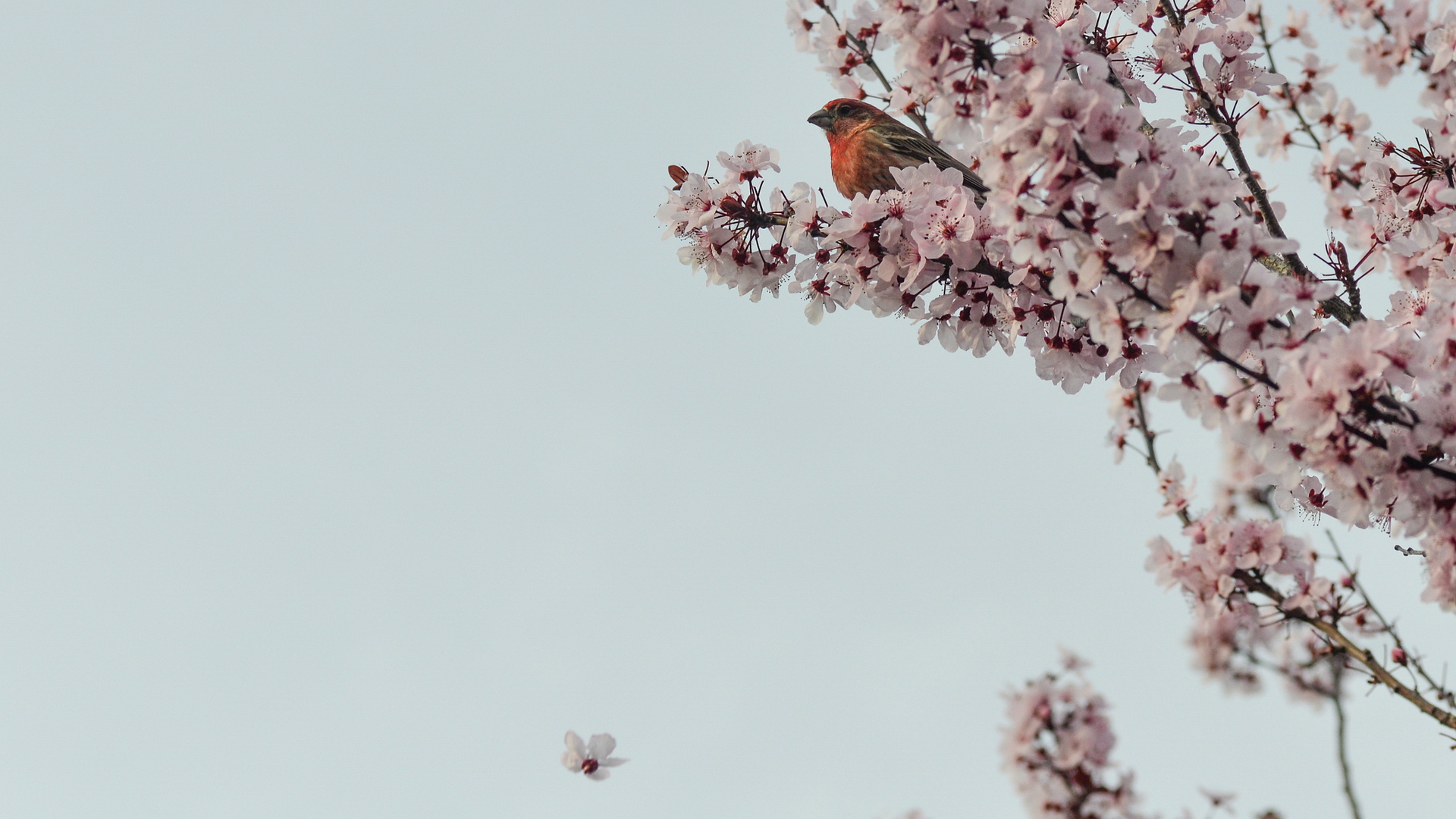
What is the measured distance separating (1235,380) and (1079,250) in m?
0.78

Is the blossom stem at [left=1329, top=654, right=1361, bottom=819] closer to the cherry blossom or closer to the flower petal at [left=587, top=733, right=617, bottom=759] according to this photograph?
the cherry blossom

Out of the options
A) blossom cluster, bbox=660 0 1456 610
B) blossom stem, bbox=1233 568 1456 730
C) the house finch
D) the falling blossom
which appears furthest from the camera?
the house finch

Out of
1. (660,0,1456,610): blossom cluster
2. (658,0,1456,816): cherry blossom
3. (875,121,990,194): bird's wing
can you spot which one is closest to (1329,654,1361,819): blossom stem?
(658,0,1456,816): cherry blossom

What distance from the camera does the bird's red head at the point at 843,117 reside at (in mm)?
6422

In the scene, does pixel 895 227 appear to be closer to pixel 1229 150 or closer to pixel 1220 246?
pixel 1220 246

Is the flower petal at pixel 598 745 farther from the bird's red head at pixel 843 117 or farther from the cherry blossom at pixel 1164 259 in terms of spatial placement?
the bird's red head at pixel 843 117

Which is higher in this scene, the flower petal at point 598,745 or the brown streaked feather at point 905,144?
the brown streaked feather at point 905,144

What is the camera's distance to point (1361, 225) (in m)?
5.13

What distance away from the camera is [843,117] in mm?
6547

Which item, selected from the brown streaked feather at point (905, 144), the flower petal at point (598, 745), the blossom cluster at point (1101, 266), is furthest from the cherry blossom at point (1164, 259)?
the flower petal at point (598, 745)

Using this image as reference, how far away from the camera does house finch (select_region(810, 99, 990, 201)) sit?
6.40 meters

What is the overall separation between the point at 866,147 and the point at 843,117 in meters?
0.30

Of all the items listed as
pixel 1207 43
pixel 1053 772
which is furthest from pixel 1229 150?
pixel 1053 772

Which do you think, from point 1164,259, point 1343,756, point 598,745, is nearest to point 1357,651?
point 1343,756
